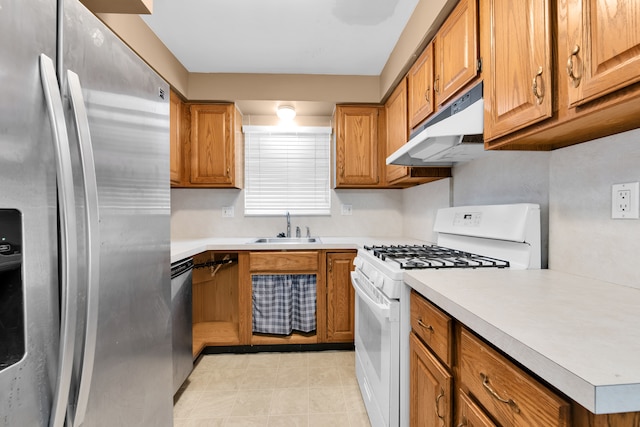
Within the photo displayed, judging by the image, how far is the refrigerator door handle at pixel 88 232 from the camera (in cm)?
69

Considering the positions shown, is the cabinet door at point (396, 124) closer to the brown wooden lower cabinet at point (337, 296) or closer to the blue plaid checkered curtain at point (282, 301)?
the brown wooden lower cabinet at point (337, 296)

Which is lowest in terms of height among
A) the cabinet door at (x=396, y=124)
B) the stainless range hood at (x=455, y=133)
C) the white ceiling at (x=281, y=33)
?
the stainless range hood at (x=455, y=133)

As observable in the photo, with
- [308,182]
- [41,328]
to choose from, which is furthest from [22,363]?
[308,182]

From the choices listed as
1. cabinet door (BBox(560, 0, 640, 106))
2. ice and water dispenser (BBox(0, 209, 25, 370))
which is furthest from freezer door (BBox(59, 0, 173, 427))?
cabinet door (BBox(560, 0, 640, 106))

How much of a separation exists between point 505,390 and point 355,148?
7.06ft

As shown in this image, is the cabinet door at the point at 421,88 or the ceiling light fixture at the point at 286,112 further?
the ceiling light fixture at the point at 286,112

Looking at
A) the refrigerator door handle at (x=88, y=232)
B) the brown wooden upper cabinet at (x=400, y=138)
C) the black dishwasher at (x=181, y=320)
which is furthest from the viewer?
the brown wooden upper cabinet at (x=400, y=138)

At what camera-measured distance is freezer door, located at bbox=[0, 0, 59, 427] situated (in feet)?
1.86

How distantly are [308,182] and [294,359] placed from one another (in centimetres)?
163

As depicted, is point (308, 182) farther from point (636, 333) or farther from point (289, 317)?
point (636, 333)

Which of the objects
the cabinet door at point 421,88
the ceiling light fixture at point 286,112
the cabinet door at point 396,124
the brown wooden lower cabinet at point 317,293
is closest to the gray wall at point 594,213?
the cabinet door at point 421,88

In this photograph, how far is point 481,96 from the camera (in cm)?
118

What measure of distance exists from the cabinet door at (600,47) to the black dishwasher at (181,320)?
191cm

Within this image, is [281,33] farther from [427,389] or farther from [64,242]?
[427,389]
